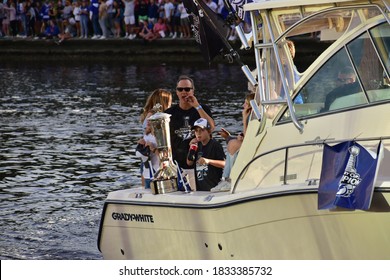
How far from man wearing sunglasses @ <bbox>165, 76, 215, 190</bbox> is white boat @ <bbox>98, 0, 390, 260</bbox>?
61.6 inches

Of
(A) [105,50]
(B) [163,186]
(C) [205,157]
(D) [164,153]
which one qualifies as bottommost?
(A) [105,50]

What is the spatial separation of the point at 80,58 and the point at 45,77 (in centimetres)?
750

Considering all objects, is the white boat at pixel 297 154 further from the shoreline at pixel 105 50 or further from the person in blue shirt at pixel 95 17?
the person in blue shirt at pixel 95 17

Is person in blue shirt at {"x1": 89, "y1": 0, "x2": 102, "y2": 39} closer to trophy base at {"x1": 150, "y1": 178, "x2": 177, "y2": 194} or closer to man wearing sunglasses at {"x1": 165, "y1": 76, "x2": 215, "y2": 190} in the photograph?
man wearing sunglasses at {"x1": 165, "y1": 76, "x2": 215, "y2": 190}

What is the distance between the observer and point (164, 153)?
13.1 meters

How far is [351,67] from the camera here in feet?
37.4

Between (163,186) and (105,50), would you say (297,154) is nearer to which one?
(163,186)

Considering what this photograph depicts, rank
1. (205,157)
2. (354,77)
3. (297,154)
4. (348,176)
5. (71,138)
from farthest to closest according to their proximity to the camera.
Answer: (71,138), (205,157), (297,154), (354,77), (348,176)

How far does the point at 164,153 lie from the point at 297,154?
6.46 feet

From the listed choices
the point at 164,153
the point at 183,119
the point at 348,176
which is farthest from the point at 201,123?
the point at 348,176

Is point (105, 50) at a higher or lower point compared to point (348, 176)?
lower

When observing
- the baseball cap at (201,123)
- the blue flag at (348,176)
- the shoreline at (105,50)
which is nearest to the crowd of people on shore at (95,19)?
the shoreline at (105,50)

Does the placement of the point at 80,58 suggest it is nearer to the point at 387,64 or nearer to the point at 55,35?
the point at 55,35

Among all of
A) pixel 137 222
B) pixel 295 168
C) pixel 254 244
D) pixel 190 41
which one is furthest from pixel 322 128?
pixel 190 41
